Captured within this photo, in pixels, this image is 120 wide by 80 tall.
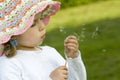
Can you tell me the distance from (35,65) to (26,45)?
0.49 feet

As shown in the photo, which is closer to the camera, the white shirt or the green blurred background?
the white shirt

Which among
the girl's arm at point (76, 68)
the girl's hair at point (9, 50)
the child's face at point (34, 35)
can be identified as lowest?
the girl's arm at point (76, 68)

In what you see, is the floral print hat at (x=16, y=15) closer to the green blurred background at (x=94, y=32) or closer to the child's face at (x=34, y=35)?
the child's face at (x=34, y=35)

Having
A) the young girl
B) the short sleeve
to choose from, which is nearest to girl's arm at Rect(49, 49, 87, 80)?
the young girl

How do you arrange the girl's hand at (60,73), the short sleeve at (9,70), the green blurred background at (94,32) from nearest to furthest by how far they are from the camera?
the short sleeve at (9,70)
the girl's hand at (60,73)
the green blurred background at (94,32)

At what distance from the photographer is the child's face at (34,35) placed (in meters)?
4.00

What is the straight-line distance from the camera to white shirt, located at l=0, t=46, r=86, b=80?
12.9 ft

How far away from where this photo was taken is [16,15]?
3.97 metres

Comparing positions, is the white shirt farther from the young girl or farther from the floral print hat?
the floral print hat

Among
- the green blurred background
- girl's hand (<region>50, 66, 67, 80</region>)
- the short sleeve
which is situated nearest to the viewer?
the short sleeve

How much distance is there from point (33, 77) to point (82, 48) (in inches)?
282

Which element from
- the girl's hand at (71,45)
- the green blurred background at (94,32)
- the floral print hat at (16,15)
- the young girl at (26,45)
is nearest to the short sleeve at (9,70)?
the young girl at (26,45)

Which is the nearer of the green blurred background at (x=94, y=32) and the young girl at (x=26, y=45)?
the young girl at (x=26, y=45)

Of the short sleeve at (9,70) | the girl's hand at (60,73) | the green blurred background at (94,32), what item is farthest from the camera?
the green blurred background at (94,32)
